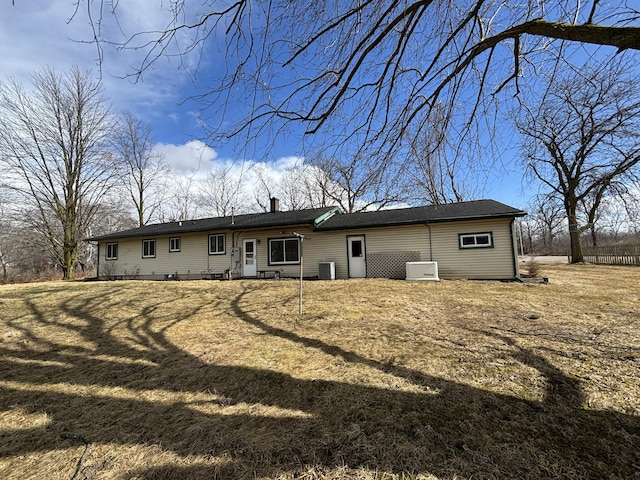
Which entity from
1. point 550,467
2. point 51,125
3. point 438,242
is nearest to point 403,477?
point 550,467

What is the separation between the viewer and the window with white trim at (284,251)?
1449 cm

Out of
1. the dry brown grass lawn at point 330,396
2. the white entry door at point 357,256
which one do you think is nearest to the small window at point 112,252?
the dry brown grass lawn at point 330,396

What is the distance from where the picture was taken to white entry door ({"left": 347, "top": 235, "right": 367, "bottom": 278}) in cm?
1347

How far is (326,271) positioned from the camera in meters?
13.1

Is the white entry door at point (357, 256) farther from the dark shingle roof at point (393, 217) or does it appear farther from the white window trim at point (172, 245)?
the white window trim at point (172, 245)

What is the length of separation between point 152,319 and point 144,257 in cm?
1334

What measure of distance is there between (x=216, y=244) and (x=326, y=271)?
675 cm

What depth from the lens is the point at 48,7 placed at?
2680 mm

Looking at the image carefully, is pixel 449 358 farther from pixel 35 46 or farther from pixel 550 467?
pixel 35 46

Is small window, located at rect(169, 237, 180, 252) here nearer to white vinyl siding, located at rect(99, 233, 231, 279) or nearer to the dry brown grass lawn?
white vinyl siding, located at rect(99, 233, 231, 279)

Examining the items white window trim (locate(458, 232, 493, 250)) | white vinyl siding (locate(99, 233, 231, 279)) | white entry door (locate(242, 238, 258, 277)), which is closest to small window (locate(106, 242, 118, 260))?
white vinyl siding (locate(99, 233, 231, 279))

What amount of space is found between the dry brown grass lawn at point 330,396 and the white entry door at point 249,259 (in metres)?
9.03

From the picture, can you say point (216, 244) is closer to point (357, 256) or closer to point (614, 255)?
point (357, 256)

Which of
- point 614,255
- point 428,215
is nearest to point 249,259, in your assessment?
point 428,215
